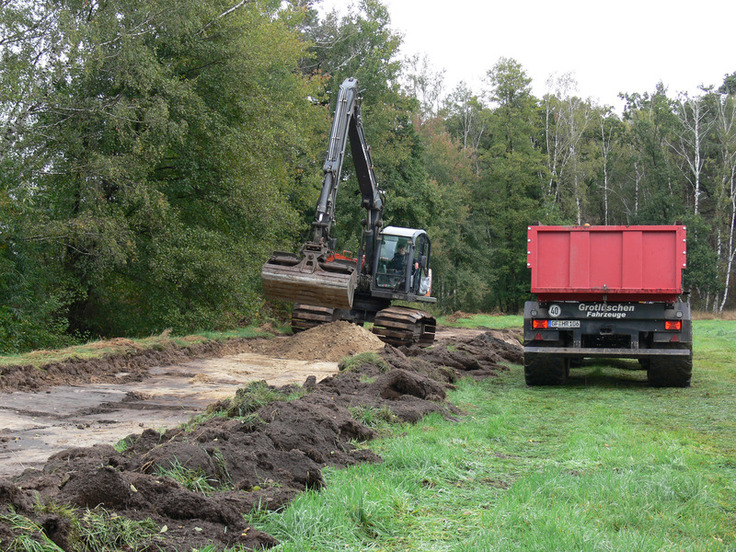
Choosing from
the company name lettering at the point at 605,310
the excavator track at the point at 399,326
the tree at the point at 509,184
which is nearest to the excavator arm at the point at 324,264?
the excavator track at the point at 399,326

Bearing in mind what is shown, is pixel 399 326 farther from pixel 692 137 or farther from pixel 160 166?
pixel 692 137

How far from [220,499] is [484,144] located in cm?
5754

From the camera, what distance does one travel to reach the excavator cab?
18.7 metres

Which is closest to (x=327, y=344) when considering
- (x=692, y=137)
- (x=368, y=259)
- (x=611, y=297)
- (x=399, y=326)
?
(x=399, y=326)

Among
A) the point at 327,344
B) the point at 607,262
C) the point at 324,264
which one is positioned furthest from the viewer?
the point at 327,344

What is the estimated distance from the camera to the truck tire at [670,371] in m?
11.5

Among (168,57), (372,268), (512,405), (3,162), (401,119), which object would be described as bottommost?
(512,405)

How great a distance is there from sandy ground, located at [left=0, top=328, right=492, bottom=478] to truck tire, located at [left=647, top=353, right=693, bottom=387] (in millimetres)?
5500

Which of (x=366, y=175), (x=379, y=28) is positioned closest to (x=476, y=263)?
(x=379, y=28)

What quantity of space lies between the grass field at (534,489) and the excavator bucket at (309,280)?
5.94 m

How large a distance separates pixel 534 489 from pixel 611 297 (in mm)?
7100

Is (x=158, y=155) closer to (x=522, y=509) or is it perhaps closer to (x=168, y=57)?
(x=168, y=57)

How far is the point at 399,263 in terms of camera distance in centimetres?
1883

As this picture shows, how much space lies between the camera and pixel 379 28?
137ft
